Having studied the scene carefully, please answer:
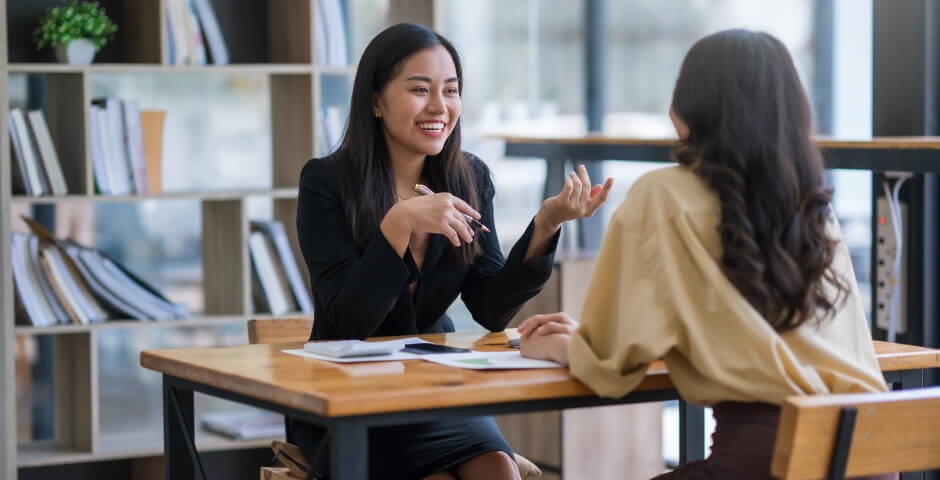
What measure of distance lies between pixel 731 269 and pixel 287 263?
2.21 meters

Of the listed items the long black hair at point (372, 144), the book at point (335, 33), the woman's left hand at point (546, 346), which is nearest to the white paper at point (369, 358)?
the woman's left hand at point (546, 346)

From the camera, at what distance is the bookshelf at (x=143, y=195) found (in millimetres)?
3559

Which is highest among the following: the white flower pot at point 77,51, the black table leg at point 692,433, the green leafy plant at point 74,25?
the green leafy plant at point 74,25

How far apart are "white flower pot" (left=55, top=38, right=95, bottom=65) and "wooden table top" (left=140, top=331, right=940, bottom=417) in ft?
4.94

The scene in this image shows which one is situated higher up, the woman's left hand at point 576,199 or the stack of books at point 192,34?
the stack of books at point 192,34

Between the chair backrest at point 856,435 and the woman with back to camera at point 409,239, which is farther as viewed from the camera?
the woman with back to camera at point 409,239

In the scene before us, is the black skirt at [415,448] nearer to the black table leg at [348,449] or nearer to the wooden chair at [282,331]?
the wooden chair at [282,331]

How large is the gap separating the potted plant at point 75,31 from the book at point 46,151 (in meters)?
0.18

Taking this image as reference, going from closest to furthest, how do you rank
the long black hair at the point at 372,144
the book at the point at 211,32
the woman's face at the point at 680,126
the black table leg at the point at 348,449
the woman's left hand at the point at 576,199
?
the black table leg at the point at 348,449 → the woman's face at the point at 680,126 → the woman's left hand at the point at 576,199 → the long black hair at the point at 372,144 → the book at the point at 211,32

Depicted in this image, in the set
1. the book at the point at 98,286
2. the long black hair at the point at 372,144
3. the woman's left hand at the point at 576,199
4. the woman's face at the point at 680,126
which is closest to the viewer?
the woman's face at the point at 680,126

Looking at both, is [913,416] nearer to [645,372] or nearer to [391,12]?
[645,372]

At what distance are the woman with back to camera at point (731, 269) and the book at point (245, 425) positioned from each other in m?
2.04

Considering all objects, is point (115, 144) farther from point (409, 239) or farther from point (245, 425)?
point (409, 239)

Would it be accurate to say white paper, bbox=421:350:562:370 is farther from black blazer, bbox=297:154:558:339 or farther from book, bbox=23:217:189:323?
book, bbox=23:217:189:323
